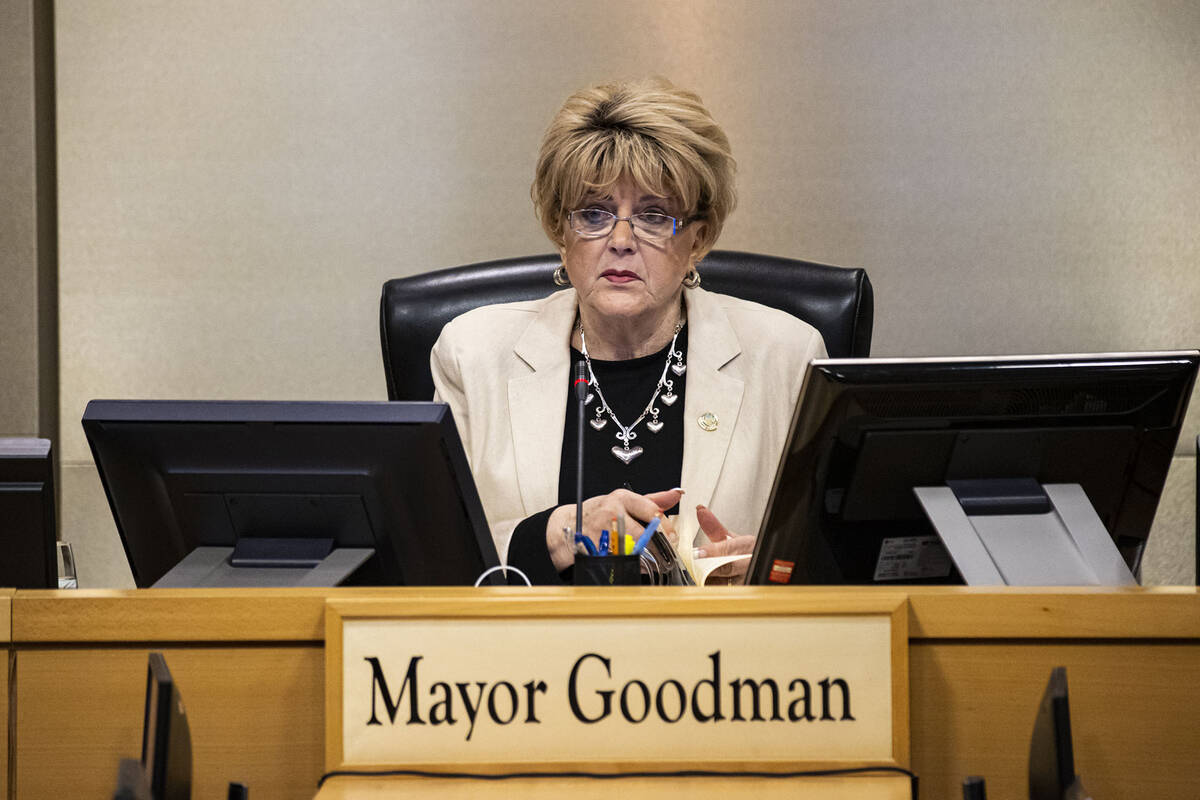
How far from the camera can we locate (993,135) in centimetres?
286

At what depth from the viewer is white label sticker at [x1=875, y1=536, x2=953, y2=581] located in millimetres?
1098

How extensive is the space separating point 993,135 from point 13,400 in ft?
8.41

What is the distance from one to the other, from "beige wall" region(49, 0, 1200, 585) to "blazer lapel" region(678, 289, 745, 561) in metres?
0.96

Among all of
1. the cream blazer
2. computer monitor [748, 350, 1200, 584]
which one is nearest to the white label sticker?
computer monitor [748, 350, 1200, 584]

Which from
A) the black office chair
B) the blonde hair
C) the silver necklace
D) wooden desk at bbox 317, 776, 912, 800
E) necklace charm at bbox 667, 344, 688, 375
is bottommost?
wooden desk at bbox 317, 776, 912, 800

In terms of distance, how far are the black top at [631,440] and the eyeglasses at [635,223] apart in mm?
235

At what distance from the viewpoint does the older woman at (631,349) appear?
1868mm

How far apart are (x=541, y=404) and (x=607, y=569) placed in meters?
0.88

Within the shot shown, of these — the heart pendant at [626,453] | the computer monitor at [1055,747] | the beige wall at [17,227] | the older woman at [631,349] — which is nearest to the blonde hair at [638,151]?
the older woman at [631,349]

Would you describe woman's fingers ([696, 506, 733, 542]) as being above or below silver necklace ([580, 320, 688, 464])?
below

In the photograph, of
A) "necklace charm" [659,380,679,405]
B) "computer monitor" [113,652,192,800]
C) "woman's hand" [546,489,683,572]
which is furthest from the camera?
"necklace charm" [659,380,679,405]

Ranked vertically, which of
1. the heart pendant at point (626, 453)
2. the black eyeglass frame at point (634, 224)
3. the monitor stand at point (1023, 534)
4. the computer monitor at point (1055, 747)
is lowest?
the computer monitor at point (1055, 747)

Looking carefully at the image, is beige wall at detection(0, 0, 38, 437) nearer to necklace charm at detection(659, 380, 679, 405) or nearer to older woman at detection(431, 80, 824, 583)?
older woman at detection(431, 80, 824, 583)

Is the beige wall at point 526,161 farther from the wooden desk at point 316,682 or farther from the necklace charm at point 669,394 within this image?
the wooden desk at point 316,682
